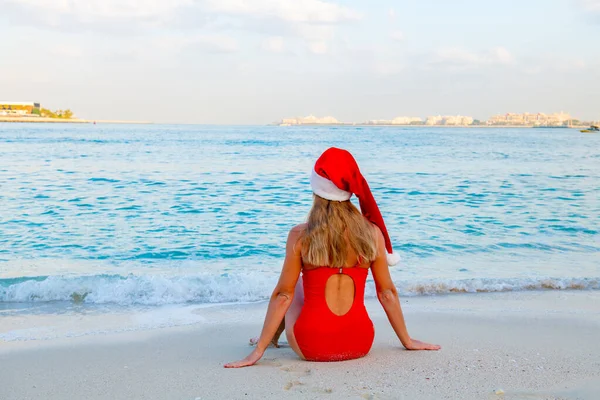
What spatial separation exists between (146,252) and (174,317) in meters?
3.45

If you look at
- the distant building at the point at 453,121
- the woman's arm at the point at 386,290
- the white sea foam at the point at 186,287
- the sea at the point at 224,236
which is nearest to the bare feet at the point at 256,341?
the woman's arm at the point at 386,290

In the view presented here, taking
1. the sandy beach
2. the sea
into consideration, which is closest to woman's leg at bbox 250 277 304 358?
the sandy beach

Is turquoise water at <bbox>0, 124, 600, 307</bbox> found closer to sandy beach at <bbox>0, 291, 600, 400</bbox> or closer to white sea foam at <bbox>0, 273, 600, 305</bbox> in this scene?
white sea foam at <bbox>0, 273, 600, 305</bbox>

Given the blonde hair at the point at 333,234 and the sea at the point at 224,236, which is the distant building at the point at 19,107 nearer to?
the sea at the point at 224,236

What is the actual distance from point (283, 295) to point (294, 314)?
0.14m

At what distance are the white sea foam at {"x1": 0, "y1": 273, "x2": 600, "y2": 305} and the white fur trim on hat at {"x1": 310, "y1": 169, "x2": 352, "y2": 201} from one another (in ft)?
9.28

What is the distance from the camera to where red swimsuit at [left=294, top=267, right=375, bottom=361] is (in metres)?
3.60

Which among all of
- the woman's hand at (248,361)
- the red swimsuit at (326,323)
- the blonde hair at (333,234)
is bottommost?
the woman's hand at (248,361)

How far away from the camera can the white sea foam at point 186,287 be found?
597 centimetres

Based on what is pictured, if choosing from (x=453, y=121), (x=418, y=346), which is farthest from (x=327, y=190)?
(x=453, y=121)

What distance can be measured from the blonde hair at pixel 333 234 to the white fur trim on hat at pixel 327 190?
0.15ft

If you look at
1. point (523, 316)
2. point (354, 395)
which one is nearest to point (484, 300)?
point (523, 316)

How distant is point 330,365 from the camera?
3.65 m

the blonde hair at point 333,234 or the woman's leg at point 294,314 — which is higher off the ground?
the blonde hair at point 333,234
